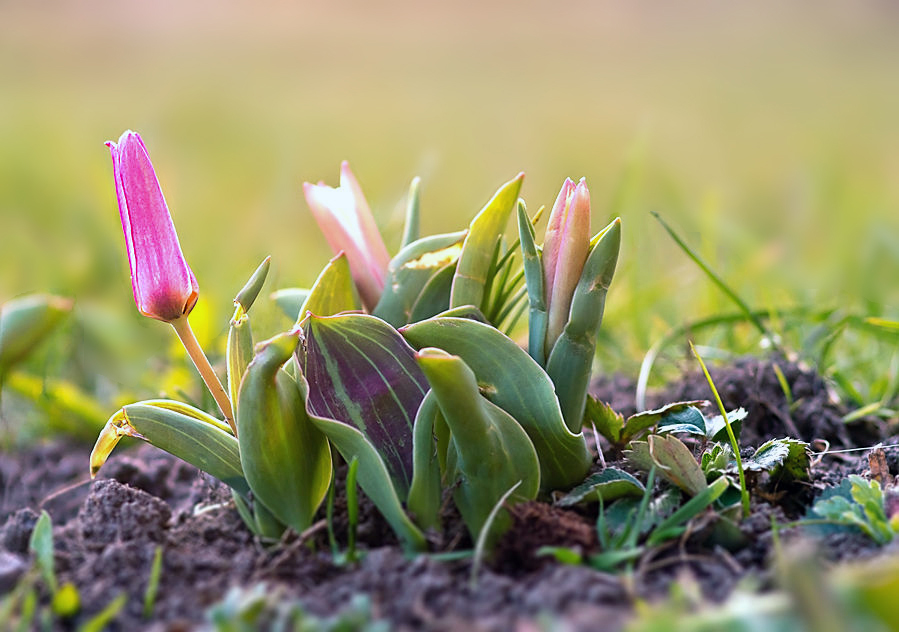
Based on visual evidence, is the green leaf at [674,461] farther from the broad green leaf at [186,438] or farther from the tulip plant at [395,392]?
the broad green leaf at [186,438]

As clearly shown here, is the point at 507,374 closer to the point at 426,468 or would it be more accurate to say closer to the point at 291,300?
the point at 426,468

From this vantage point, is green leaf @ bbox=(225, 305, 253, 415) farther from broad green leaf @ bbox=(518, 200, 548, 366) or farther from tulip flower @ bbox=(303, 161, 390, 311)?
broad green leaf @ bbox=(518, 200, 548, 366)

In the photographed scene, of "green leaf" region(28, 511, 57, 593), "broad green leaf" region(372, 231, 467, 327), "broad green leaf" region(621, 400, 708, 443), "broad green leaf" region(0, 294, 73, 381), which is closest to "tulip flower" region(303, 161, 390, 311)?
"broad green leaf" region(372, 231, 467, 327)

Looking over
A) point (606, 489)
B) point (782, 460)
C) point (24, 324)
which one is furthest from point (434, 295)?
point (24, 324)

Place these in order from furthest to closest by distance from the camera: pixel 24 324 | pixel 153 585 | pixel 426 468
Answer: pixel 24 324, pixel 426 468, pixel 153 585

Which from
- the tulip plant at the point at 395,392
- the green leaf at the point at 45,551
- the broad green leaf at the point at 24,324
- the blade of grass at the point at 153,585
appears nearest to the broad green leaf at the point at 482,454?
the tulip plant at the point at 395,392

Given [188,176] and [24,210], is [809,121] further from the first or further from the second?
[24,210]
